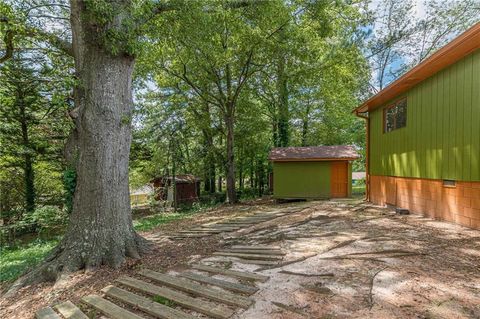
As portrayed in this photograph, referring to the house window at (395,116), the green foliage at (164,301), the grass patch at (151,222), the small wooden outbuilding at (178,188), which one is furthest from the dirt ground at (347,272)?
the small wooden outbuilding at (178,188)

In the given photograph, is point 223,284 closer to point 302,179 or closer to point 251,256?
point 251,256

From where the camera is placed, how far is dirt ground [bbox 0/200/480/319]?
2.35 m

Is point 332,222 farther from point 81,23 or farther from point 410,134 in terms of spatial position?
point 81,23

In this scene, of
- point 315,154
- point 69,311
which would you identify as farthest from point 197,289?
point 315,154

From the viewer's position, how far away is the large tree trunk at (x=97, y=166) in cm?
385

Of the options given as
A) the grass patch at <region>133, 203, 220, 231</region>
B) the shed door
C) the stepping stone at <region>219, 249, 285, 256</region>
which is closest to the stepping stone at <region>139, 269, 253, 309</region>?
the stepping stone at <region>219, 249, 285, 256</region>

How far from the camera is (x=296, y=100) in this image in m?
18.7

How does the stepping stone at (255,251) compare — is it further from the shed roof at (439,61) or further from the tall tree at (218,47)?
the tall tree at (218,47)

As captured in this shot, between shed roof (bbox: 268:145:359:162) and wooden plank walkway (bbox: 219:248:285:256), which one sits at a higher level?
shed roof (bbox: 268:145:359:162)

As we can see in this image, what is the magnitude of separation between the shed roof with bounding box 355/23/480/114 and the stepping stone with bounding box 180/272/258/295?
538 centimetres

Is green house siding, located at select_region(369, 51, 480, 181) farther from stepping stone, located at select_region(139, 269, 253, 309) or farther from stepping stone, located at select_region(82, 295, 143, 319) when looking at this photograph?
stepping stone, located at select_region(82, 295, 143, 319)

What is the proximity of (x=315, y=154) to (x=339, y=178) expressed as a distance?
1.62 m

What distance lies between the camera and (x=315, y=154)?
40.9 ft

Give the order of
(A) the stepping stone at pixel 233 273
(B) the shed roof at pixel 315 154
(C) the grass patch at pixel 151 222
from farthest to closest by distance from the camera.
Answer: (B) the shed roof at pixel 315 154 < (C) the grass patch at pixel 151 222 < (A) the stepping stone at pixel 233 273
